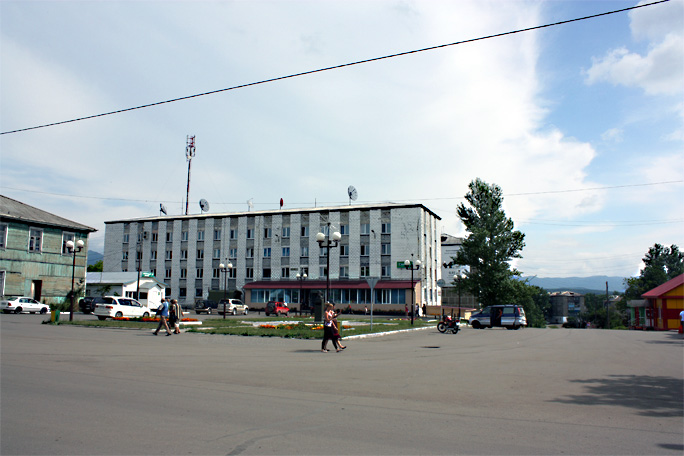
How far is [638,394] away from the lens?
9.34 metres

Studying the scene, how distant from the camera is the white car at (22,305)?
4028 centimetres

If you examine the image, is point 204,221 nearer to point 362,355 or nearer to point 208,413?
point 362,355

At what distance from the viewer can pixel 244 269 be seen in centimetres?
7075

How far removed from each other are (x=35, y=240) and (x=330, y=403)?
4881 centimetres

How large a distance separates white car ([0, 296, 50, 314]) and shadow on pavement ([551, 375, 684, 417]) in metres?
44.4

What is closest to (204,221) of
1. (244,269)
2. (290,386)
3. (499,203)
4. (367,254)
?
(244,269)

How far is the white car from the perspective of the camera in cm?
4028

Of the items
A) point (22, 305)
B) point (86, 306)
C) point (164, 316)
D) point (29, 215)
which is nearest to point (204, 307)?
point (86, 306)

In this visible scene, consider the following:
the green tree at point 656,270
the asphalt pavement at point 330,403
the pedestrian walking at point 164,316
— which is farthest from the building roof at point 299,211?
the green tree at point 656,270

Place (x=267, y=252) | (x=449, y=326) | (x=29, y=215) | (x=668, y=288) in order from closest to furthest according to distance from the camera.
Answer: (x=449, y=326)
(x=668, y=288)
(x=29, y=215)
(x=267, y=252)

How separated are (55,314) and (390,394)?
1008 inches

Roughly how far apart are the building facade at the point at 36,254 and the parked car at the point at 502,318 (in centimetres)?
3611

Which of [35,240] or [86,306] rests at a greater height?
[35,240]

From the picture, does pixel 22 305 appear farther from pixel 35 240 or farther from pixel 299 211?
pixel 299 211
